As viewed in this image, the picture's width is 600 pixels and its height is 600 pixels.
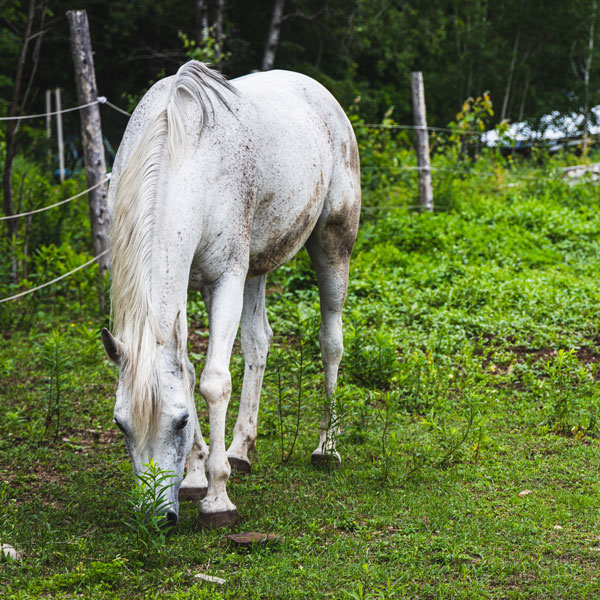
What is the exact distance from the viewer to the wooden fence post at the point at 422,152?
410 inches

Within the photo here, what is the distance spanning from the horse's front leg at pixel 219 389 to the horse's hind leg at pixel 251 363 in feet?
2.61

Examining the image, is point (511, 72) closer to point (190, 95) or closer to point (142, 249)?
point (190, 95)

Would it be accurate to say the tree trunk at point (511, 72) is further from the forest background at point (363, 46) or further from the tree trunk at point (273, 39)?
the tree trunk at point (273, 39)

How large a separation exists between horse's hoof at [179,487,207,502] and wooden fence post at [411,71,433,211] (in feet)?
23.7

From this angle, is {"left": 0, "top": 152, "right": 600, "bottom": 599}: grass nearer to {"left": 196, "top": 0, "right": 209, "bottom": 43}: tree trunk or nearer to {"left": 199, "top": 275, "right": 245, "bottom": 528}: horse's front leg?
{"left": 199, "top": 275, "right": 245, "bottom": 528}: horse's front leg

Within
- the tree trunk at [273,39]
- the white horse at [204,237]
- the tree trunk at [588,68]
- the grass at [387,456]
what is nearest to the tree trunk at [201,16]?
the tree trunk at [273,39]

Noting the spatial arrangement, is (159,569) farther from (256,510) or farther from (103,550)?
(256,510)

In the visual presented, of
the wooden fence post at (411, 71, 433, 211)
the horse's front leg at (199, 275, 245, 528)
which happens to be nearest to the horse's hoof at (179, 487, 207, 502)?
the horse's front leg at (199, 275, 245, 528)

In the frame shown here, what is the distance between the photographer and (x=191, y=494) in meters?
3.83

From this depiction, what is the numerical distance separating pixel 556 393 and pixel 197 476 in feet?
9.25

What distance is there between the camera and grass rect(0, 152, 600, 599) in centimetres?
313

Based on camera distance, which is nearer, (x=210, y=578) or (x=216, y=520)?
(x=210, y=578)

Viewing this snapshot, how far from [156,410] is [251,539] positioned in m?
0.76

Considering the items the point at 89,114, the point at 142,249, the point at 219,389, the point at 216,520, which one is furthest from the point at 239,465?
the point at 89,114
